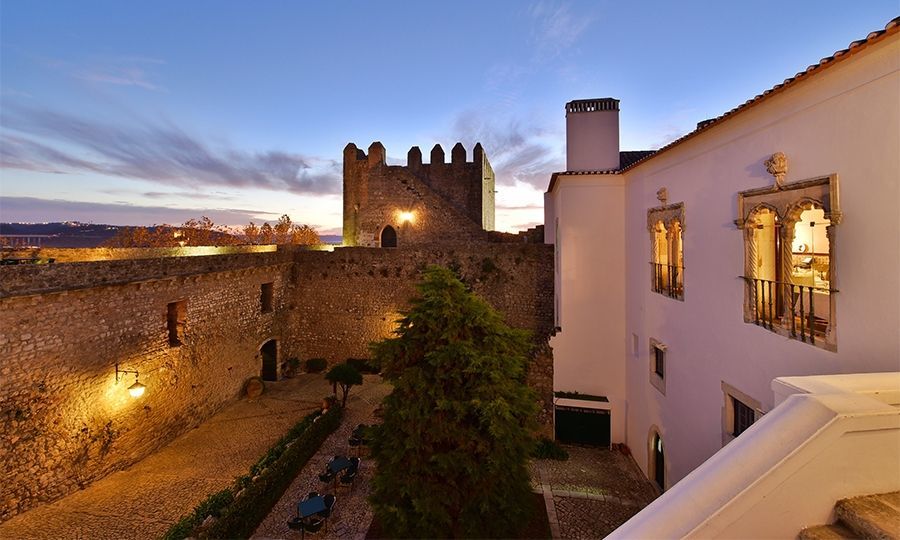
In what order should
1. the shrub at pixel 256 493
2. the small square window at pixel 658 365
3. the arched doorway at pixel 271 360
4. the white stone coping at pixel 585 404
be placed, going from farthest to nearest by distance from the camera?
the arched doorway at pixel 271 360 < the white stone coping at pixel 585 404 < the small square window at pixel 658 365 < the shrub at pixel 256 493

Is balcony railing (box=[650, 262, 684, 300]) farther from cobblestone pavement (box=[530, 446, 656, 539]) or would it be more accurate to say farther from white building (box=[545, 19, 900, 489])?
cobblestone pavement (box=[530, 446, 656, 539])

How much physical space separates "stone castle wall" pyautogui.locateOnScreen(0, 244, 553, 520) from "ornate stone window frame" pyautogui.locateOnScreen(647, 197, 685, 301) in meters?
4.24

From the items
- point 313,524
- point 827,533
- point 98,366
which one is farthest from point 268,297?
point 827,533

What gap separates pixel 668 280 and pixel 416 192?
1612 cm

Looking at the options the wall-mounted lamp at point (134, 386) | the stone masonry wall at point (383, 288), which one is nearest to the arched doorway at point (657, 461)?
the stone masonry wall at point (383, 288)

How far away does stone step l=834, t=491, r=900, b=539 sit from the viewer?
236 cm

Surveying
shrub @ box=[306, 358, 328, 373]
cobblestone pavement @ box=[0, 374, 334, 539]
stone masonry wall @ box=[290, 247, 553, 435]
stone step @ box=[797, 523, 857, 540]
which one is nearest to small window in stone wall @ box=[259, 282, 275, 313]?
stone masonry wall @ box=[290, 247, 553, 435]

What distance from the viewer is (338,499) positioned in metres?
9.41

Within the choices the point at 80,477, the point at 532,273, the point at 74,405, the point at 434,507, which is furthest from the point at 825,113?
the point at 80,477

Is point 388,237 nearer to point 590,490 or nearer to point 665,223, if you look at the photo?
point 665,223

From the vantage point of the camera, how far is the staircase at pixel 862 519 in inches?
94.5

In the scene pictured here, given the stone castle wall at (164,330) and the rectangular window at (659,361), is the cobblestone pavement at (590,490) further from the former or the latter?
the rectangular window at (659,361)

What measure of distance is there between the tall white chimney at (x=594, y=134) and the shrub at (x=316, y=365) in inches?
528

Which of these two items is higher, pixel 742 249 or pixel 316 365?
pixel 742 249
